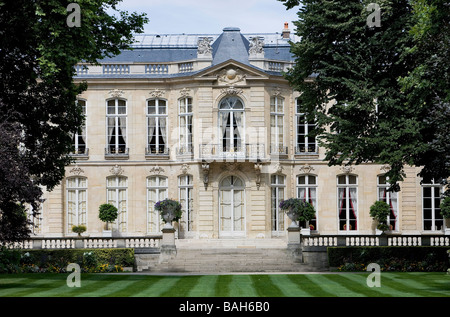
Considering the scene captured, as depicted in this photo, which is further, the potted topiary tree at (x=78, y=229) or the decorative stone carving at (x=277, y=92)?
the decorative stone carving at (x=277, y=92)

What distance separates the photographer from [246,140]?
142 feet

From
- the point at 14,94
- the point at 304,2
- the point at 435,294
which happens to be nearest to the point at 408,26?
the point at 304,2

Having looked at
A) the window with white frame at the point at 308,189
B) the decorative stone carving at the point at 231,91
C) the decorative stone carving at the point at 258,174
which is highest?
the decorative stone carving at the point at 231,91

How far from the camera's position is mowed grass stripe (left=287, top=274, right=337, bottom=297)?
77.8 ft

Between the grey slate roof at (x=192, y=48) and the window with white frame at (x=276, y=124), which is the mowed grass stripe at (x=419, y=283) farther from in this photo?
the grey slate roof at (x=192, y=48)

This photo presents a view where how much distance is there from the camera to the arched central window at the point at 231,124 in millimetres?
43438

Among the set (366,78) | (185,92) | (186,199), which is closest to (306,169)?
(186,199)

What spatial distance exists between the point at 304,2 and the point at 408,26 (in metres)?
3.90

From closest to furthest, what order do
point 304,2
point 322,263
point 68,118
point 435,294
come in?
point 435,294
point 68,118
point 304,2
point 322,263

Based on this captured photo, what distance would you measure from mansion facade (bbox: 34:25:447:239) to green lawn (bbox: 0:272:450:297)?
12.0 m

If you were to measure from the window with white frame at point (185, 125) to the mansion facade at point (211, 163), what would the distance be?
5 cm

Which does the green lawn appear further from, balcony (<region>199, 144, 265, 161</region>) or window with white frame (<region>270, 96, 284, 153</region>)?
window with white frame (<region>270, 96, 284, 153</region>)

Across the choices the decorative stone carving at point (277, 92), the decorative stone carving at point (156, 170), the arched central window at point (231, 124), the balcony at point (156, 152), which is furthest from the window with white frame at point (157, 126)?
the decorative stone carving at point (277, 92)

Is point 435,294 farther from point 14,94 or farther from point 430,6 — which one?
point 14,94
